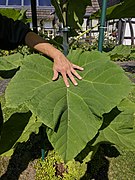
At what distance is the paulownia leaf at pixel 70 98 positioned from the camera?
1.26 m

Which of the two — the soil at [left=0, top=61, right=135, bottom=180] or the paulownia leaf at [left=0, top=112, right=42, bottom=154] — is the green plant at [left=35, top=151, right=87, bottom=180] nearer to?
the soil at [left=0, top=61, right=135, bottom=180]

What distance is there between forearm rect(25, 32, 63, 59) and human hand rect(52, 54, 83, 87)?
0.03m

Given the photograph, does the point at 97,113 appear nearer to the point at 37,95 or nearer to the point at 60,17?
the point at 37,95

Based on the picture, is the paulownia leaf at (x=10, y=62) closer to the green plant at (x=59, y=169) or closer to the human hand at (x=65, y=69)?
the human hand at (x=65, y=69)

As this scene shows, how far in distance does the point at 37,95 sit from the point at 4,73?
1.89ft

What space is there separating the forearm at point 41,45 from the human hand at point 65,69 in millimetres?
32

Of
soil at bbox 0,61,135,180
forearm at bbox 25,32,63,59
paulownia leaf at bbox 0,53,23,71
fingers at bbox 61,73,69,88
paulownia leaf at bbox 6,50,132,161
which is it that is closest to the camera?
paulownia leaf at bbox 6,50,132,161

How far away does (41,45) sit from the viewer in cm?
162

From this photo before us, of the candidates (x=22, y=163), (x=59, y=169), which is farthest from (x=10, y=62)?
(x=22, y=163)

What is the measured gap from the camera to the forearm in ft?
5.02

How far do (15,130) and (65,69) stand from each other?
0.61m

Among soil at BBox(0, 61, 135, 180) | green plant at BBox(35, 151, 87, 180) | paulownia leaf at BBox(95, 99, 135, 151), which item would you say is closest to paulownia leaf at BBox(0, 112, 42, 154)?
paulownia leaf at BBox(95, 99, 135, 151)

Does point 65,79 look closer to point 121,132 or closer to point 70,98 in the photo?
point 70,98

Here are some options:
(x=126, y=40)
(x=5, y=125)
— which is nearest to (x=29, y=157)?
(x=5, y=125)
